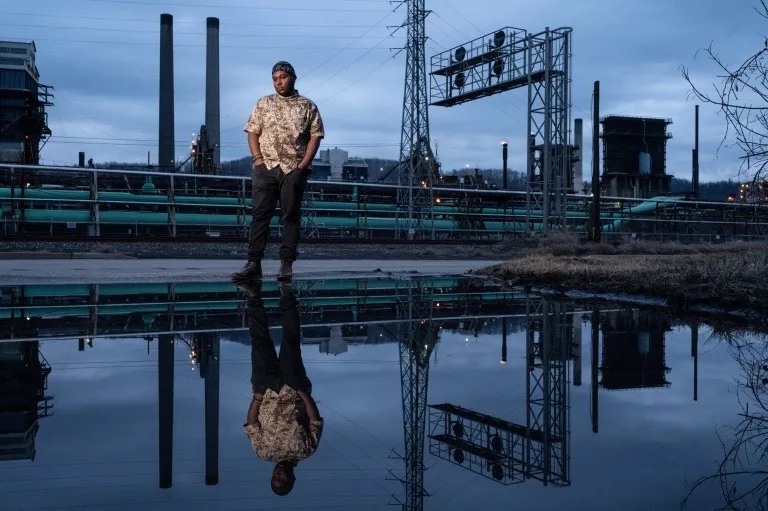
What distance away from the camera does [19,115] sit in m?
35.3

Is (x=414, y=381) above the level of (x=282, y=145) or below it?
below

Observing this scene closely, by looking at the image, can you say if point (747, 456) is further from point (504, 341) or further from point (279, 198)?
point (279, 198)

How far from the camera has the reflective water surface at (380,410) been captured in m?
1.19

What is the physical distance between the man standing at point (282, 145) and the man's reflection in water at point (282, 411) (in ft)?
8.99

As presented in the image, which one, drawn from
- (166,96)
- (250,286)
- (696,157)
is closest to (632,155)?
(696,157)

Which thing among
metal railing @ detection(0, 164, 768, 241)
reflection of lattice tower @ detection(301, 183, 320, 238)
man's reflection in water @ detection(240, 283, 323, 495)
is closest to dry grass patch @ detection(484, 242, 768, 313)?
man's reflection in water @ detection(240, 283, 323, 495)

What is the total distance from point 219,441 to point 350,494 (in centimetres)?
37

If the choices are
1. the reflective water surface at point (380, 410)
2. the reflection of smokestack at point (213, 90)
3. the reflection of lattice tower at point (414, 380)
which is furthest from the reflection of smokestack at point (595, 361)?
the reflection of smokestack at point (213, 90)

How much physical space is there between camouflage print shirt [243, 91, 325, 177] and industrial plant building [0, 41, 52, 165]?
32171mm

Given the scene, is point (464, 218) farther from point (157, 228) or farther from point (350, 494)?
point (350, 494)

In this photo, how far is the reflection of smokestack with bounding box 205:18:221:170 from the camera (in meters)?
37.6

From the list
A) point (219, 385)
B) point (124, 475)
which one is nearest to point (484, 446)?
point (124, 475)

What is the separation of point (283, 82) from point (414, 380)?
3.58 metres

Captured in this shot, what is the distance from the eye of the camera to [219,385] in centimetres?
199
